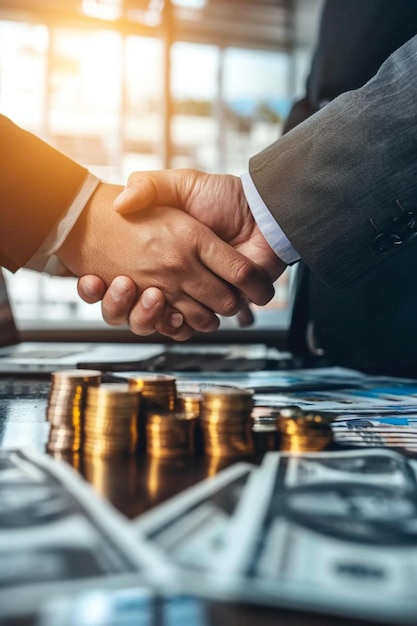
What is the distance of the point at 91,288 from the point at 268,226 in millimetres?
358

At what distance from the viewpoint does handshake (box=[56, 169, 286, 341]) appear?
1.10 metres

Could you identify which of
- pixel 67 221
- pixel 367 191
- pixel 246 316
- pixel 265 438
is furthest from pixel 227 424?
pixel 246 316

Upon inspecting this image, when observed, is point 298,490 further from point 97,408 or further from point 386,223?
point 386,223

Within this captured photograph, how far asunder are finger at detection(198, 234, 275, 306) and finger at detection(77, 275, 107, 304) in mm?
209

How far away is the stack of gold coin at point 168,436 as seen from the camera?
0.53 metres

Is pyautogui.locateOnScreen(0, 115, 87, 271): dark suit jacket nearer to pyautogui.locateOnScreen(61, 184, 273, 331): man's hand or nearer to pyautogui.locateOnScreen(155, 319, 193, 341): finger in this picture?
pyautogui.locateOnScreen(61, 184, 273, 331): man's hand

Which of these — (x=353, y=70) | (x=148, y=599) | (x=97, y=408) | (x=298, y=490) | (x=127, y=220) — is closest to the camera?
(x=148, y=599)

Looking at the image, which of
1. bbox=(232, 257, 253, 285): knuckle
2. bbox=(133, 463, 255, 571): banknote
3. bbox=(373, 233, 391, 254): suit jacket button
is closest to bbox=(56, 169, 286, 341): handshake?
bbox=(232, 257, 253, 285): knuckle

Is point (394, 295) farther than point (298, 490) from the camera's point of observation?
Yes

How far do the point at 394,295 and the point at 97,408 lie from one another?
2.56ft

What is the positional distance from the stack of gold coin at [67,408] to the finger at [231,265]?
0.50 metres

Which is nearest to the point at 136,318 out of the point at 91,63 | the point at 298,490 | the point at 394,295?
the point at 394,295

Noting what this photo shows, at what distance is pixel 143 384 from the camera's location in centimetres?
64

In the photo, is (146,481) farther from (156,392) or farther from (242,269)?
(242,269)
